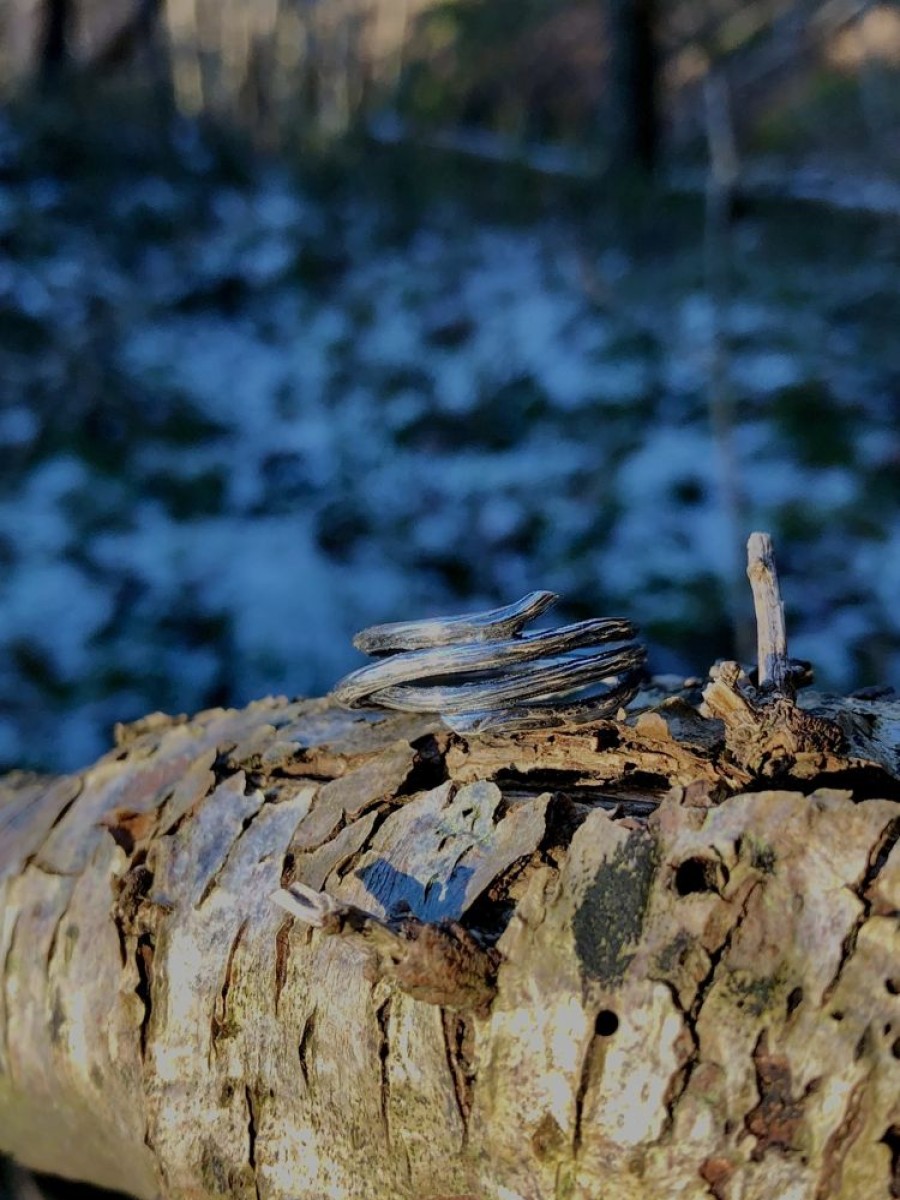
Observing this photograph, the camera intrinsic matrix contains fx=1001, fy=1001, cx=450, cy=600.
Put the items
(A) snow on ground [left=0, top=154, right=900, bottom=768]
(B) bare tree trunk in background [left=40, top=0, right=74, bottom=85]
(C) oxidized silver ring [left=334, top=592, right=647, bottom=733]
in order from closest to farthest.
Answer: (C) oxidized silver ring [left=334, top=592, right=647, bottom=733] → (A) snow on ground [left=0, top=154, right=900, bottom=768] → (B) bare tree trunk in background [left=40, top=0, right=74, bottom=85]

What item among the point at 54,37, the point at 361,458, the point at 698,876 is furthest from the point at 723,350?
the point at 54,37

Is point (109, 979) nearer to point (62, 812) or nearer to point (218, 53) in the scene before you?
point (62, 812)

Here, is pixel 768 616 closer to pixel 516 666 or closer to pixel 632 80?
pixel 516 666

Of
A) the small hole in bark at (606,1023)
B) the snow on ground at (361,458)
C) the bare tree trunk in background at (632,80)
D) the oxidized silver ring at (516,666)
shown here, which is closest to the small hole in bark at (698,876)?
the small hole in bark at (606,1023)

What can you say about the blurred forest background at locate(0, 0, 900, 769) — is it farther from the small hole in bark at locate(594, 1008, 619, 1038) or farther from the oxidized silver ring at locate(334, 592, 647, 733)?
the small hole in bark at locate(594, 1008, 619, 1038)

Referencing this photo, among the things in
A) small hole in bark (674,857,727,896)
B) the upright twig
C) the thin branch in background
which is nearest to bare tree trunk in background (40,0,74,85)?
the thin branch in background

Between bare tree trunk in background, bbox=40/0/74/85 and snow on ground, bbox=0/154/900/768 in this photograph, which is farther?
bare tree trunk in background, bbox=40/0/74/85
